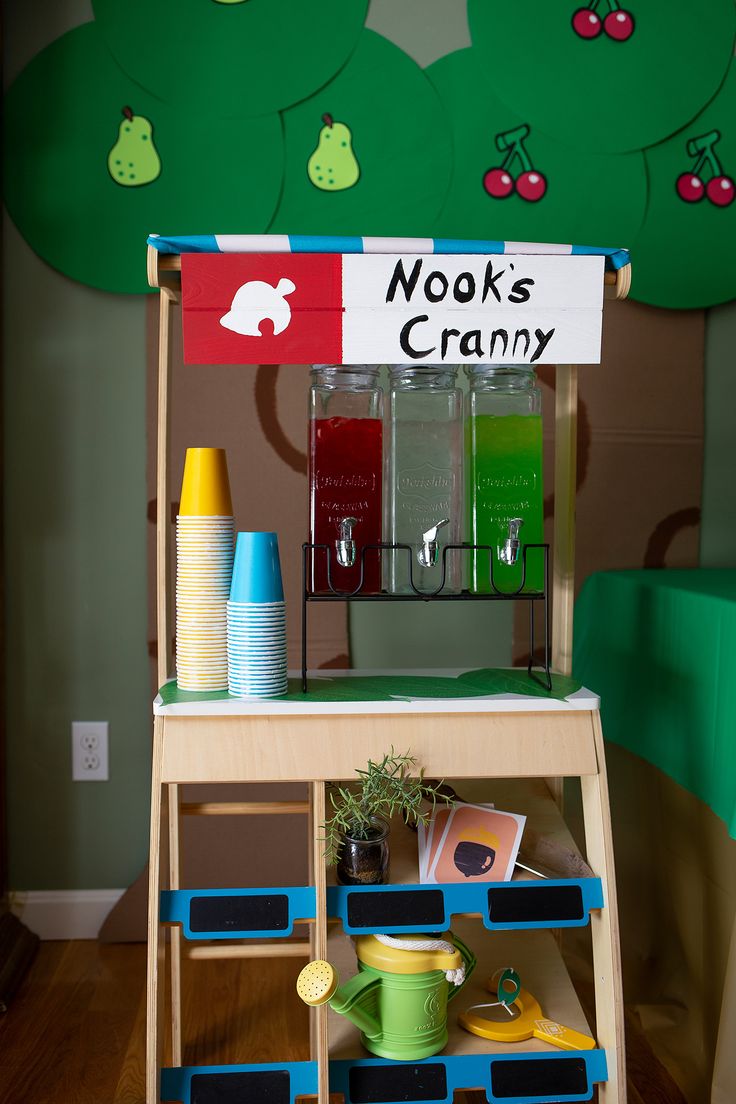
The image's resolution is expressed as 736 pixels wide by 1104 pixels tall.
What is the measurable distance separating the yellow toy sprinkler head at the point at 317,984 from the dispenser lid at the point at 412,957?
92 mm

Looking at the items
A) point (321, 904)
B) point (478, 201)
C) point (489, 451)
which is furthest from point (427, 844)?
point (478, 201)

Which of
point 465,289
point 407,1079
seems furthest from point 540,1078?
point 465,289

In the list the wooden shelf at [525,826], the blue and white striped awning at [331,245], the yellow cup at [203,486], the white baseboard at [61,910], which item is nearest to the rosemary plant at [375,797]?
the wooden shelf at [525,826]

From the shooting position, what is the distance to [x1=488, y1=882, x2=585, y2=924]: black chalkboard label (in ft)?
4.19

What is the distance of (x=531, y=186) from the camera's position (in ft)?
6.70

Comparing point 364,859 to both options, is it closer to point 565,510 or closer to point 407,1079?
point 407,1079

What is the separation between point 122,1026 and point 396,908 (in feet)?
2.67

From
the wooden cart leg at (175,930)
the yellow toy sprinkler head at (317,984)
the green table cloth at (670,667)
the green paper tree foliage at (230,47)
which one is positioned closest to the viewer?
the yellow toy sprinkler head at (317,984)

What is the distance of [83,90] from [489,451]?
1.34m

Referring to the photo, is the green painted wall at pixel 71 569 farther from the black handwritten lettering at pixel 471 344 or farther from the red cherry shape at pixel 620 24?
the red cherry shape at pixel 620 24

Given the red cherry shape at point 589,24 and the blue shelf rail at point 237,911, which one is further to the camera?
the red cherry shape at point 589,24

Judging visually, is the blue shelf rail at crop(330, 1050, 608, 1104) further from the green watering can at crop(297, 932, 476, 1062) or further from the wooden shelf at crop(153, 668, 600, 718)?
the wooden shelf at crop(153, 668, 600, 718)

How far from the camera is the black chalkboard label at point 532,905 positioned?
1.28 meters

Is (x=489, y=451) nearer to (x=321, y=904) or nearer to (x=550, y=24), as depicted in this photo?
(x=321, y=904)
